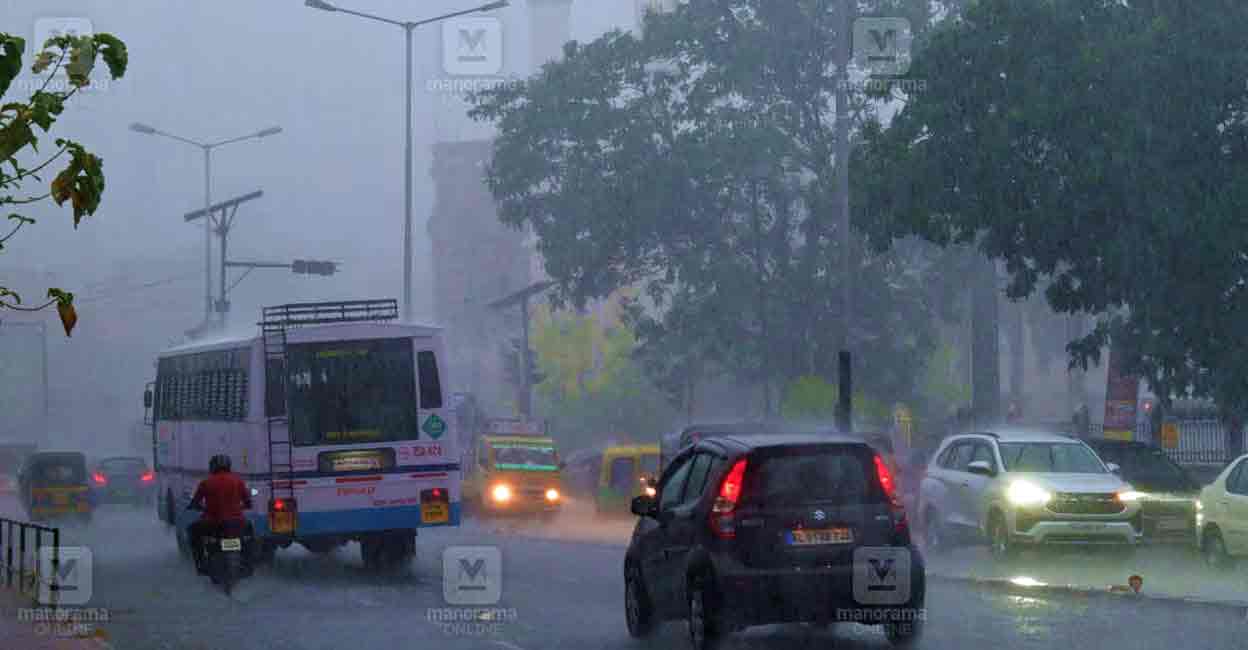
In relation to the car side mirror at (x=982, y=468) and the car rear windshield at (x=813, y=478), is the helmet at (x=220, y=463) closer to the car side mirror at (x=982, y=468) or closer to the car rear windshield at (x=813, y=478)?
the car rear windshield at (x=813, y=478)

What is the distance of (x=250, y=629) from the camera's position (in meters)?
19.2

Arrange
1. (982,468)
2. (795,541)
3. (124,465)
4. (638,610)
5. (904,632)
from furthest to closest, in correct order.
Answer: (124,465) < (982,468) < (638,610) < (904,632) < (795,541)

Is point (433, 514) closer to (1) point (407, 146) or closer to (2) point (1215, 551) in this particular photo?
(2) point (1215, 551)

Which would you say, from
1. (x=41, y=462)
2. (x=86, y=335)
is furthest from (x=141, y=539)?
(x=86, y=335)

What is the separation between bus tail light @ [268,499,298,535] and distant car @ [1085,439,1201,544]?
12013mm

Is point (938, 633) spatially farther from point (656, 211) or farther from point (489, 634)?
point (656, 211)

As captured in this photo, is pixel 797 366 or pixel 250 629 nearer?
pixel 250 629

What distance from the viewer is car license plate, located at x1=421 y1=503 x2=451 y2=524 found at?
26.5 metres

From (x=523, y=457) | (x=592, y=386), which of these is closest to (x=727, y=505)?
(x=523, y=457)

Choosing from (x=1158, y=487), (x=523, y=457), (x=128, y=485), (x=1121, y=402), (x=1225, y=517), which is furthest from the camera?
(x=128, y=485)

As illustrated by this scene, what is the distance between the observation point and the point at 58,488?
50250mm

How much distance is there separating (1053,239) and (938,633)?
1537cm

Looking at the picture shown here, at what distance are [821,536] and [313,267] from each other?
49.7 m

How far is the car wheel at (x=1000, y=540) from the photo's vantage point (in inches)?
1067
